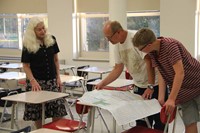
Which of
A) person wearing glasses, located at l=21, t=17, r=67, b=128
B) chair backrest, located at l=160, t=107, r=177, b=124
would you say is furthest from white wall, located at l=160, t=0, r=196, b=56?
chair backrest, located at l=160, t=107, r=177, b=124

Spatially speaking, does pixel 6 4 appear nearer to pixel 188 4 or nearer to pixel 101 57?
pixel 101 57

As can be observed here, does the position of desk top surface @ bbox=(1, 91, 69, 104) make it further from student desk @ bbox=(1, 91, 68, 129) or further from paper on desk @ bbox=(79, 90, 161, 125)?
paper on desk @ bbox=(79, 90, 161, 125)

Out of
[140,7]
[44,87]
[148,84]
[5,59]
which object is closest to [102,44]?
[140,7]

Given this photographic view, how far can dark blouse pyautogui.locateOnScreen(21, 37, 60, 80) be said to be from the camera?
3451 millimetres

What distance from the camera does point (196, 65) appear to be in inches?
95.1

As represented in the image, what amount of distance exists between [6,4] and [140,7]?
398 centimetres

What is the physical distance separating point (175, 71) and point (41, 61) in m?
1.74

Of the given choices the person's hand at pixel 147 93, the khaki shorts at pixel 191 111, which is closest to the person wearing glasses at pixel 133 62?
the person's hand at pixel 147 93

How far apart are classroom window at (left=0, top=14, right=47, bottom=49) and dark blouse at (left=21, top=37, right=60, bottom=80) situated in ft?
16.9

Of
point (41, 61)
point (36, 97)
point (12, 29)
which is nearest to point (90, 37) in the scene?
point (12, 29)

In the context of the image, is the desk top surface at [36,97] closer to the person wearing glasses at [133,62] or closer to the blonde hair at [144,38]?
the person wearing glasses at [133,62]

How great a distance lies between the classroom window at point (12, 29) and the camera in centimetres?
854

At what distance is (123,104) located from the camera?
238cm

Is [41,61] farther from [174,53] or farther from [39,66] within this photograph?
[174,53]
